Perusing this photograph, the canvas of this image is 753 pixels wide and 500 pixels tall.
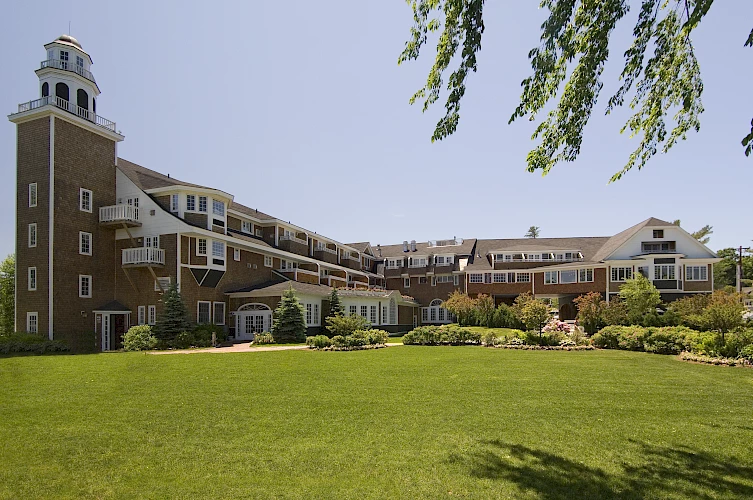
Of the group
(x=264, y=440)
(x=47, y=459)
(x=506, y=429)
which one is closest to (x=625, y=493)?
(x=506, y=429)

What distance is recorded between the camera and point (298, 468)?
6.18m

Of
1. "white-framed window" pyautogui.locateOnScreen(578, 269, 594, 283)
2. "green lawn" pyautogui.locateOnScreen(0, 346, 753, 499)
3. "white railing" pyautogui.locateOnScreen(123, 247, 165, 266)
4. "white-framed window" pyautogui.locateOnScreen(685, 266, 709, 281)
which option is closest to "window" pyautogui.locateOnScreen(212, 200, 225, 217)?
"white railing" pyautogui.locateOnScreen(123, 247, 165, 266)

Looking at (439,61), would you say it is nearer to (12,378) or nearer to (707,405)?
(707,405)

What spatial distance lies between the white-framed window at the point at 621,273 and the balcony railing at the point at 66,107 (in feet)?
126

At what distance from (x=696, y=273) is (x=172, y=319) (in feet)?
129

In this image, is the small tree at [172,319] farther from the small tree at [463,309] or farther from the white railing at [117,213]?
the small tree at [463,309]

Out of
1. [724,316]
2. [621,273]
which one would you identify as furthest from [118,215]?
[621,273]

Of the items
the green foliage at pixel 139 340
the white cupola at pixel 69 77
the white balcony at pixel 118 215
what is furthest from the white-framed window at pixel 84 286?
the white cupola at pixel 69 77

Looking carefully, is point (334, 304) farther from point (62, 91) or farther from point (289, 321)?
point (62, 91)

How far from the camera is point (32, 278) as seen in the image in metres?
26.1

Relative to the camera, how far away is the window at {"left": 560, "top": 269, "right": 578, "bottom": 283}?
4397cm

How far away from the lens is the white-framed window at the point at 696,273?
40.5m

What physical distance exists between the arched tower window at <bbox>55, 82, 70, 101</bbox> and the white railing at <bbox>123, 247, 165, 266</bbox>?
30.1ft

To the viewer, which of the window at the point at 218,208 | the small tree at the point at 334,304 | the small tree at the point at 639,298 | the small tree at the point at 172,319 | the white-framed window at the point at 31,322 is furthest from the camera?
the small tree at the point at 334,304
